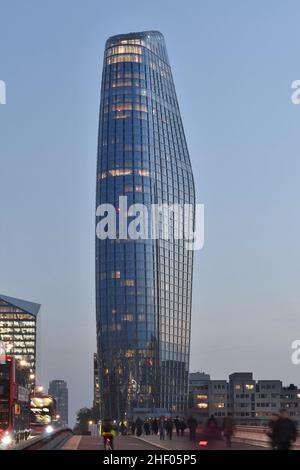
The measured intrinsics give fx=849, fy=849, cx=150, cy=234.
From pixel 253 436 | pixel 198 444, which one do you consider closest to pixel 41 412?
pixel 253 436

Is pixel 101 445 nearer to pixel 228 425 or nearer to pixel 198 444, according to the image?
pixel 198 444

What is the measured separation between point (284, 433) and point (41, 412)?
61543mm

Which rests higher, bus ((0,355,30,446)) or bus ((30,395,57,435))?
bus ((0,355,30,446))

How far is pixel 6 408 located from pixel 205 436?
1666cm

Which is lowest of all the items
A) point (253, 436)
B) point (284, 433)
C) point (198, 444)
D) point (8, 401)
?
point (253, 436)

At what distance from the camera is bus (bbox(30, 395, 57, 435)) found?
280ft

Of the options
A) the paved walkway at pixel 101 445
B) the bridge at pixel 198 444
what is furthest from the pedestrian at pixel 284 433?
the paved walkway at pixel 101 445

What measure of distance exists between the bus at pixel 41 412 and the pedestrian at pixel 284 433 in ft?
194

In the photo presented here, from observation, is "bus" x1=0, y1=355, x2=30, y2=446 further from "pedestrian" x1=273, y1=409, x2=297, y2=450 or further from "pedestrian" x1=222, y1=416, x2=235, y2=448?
"pedestrian" x1=273, y1=409, x2=297, y2=450

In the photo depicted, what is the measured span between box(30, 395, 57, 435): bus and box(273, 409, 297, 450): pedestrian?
59264 mm

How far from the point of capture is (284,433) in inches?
1102

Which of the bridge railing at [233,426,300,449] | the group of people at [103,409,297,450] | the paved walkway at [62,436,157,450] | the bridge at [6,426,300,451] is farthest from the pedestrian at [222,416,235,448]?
the paved walkway at [62,436,157,450]
